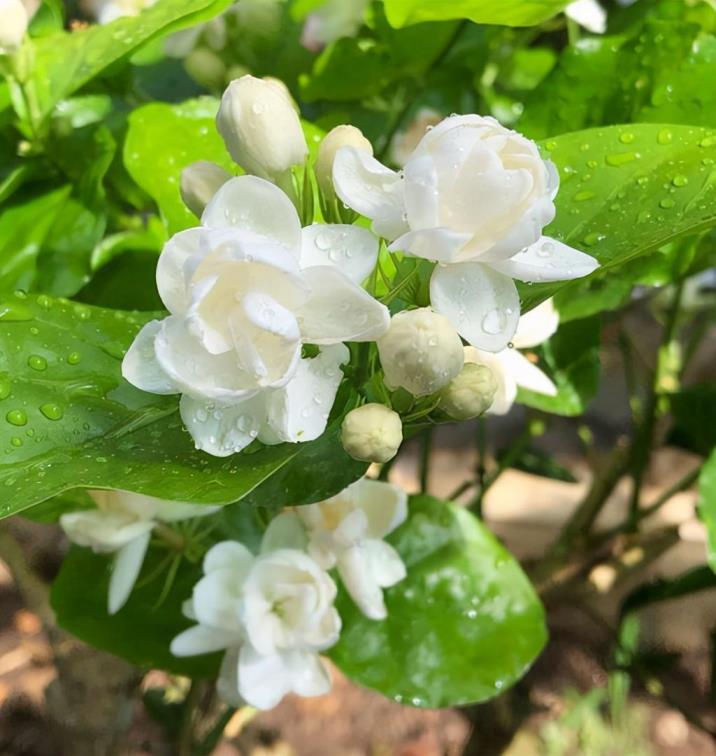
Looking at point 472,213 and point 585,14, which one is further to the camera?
point 585,14

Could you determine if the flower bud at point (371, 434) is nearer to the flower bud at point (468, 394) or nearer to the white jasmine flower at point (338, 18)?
the flower bud at point (468, 394)

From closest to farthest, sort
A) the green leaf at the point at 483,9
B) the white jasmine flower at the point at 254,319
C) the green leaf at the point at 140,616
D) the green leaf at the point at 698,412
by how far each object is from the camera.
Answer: the white jasmine flower at the point at 254,319 → the green leaf at the point at 483,9 → the green leaf at the point at 140,616 → the green leaf at the point at 698,412

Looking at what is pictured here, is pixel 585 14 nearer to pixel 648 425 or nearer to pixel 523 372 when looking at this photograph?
pixel 523 372

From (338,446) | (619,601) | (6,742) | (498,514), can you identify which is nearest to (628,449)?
(619,601)

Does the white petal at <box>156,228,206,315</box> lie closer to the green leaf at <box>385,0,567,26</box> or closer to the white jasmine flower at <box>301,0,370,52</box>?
the green leaf at <box>385,0,567,26</box>

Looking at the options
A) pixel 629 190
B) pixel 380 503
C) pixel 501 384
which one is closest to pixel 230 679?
pixel 380 503

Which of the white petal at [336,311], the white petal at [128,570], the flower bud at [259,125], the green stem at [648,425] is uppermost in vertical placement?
the flower bud at [259,125]

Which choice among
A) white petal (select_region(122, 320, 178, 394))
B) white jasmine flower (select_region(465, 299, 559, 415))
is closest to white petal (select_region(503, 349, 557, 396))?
white jasmine flower (select_region(465, 299, 559, 415))

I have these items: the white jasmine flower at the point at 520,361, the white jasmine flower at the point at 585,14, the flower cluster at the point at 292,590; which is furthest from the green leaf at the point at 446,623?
the white jasmine flower at the point at 585,14
